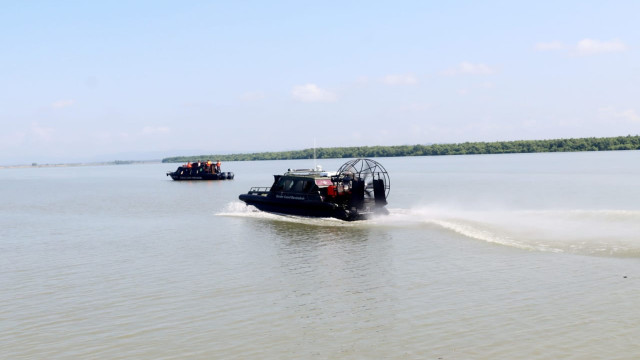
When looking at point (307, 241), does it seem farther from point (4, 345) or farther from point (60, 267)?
point (4, 345)

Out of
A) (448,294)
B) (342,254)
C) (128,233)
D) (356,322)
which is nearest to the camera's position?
(356,322)

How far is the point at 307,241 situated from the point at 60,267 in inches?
379

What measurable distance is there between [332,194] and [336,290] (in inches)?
656

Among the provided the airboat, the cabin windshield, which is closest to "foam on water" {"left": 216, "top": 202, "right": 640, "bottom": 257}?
the airboat

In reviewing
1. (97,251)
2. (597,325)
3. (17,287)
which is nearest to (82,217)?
(97,251)

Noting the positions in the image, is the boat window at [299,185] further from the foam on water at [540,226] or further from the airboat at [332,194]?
the foam on water at [540,226]

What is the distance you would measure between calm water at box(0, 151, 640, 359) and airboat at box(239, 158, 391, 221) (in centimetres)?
121

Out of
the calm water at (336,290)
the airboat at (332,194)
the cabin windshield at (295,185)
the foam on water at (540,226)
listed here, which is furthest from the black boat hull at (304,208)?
the calm water at (336,290)

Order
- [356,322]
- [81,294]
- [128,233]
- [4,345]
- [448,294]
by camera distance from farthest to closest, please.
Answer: [128,233] < [81,294] < [448,294] < [356,322] < [4,345]

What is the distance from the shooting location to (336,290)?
50.9ft

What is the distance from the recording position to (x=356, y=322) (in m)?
12.5

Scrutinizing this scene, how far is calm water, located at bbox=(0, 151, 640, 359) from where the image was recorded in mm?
11016

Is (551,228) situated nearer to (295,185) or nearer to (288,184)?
(295,185)

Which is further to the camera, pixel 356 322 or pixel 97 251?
pixel 97 251
